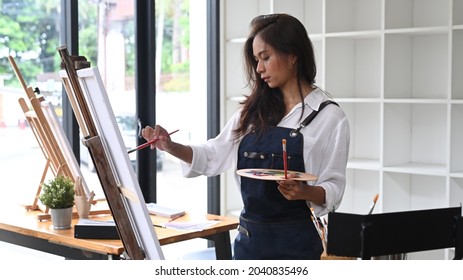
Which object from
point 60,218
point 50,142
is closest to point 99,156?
point 60,218

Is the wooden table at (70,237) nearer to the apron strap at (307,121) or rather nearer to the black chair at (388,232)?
the apron strap at (307,121)

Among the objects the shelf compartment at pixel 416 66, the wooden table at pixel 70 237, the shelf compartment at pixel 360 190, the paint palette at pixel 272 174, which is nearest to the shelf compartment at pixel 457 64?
the shelf compartment at pixel 416 66

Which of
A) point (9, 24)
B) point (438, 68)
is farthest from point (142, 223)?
point (438, 68)

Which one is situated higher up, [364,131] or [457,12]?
[457,12]

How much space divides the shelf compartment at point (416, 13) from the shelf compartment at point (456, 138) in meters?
0.54

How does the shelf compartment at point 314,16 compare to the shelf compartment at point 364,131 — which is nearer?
the shelf compartment at point 364,131

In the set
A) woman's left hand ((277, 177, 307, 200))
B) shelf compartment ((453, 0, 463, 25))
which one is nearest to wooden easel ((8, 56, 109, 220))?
woman's left hand ((277, 177, 307, 200))

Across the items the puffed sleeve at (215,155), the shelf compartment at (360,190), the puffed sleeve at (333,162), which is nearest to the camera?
the puffed sleeve at (333,162)

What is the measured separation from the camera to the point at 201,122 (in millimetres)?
4852

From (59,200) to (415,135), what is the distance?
7.17 ft

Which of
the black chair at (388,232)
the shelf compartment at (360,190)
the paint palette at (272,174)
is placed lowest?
the shelf compartment at (360,190)

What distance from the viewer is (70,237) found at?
9.82 feet

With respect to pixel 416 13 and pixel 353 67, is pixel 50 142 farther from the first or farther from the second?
pixel 416 13

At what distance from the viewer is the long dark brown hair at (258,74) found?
103 inches
